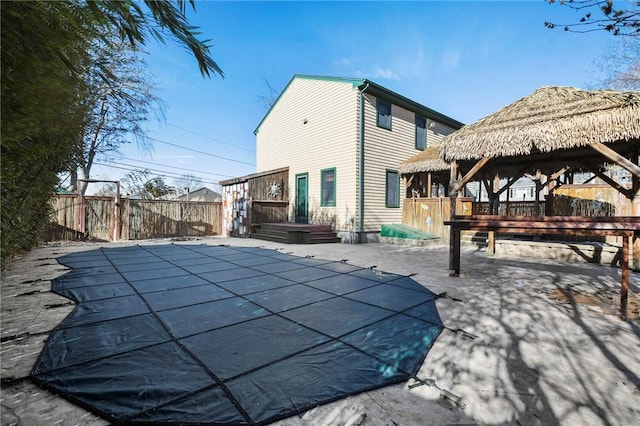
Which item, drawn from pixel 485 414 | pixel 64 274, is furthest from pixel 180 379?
pixel 64 274

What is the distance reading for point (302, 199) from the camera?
12.7 m

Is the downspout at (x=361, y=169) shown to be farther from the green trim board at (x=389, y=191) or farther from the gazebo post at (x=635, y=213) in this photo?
the gazebo post at (x=635, y=213)

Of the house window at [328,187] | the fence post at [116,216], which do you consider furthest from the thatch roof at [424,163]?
the fence post at [116,216]

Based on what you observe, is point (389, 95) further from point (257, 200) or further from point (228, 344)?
point (228, 344)

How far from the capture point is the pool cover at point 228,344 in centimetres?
168

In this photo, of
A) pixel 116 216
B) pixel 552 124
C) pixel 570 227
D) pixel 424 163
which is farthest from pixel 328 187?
pixel 116 216

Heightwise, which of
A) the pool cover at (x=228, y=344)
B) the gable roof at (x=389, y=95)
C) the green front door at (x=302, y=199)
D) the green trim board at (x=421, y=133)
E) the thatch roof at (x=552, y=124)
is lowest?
the pool cover at (x=228, y=344)

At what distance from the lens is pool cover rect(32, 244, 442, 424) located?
5.52 ft

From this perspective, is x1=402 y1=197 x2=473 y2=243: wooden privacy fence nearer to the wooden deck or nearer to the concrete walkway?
the wooden deck

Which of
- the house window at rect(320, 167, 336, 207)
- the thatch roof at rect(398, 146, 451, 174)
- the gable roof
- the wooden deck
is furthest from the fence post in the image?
the thatch roof at rect(398, 146, 451, 174)

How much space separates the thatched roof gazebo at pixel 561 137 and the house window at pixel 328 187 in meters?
5.26

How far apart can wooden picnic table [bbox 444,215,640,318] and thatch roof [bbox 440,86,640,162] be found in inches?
61.2

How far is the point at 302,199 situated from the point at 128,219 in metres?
7.71

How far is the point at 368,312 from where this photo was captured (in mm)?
3281
